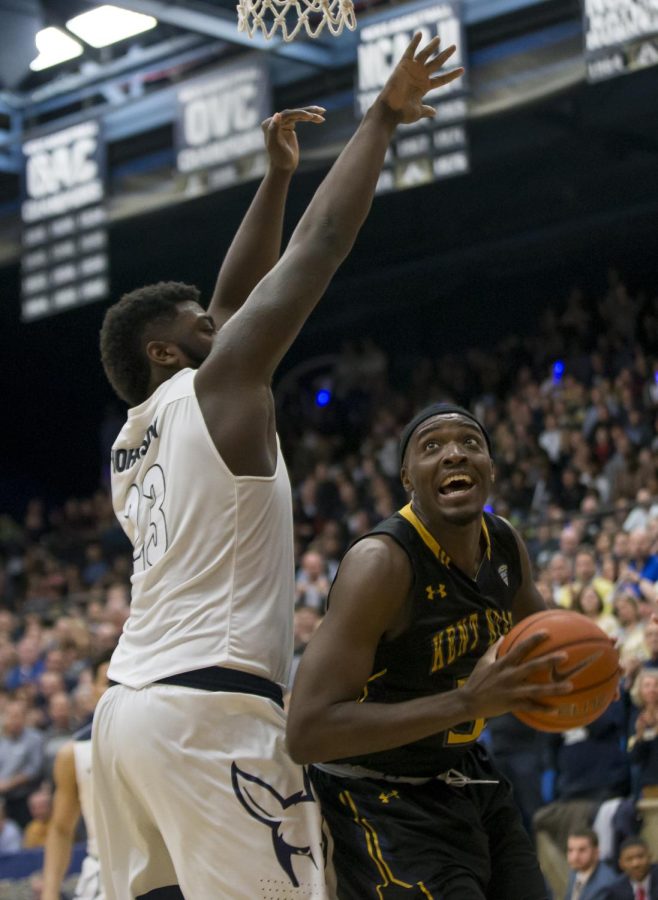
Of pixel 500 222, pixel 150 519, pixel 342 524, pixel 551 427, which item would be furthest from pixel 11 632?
pixel 150 519

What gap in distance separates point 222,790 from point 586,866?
4.26 m

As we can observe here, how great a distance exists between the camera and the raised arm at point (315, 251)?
299 centimetres

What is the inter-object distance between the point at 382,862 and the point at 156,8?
10572 mm

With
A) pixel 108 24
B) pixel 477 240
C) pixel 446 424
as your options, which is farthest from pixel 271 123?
pixel 477 240

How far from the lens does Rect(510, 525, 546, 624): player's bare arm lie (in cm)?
348

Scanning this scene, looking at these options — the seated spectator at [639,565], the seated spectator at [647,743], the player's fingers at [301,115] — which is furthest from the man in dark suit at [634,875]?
the player's fingers at [301,115]

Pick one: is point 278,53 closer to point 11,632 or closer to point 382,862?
point 11,632

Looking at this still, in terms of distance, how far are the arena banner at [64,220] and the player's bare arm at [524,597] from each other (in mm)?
9797

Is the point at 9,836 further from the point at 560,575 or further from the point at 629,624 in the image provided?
the point at 629,624

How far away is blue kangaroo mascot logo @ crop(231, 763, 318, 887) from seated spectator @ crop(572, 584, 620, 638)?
507 centimetres

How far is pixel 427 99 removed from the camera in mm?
11023

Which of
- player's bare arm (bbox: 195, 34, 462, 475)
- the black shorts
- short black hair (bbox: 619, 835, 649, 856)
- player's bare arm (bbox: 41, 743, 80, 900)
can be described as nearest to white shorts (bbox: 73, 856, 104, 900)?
player's bare arm (bbox: 41, 743, 80, 900)

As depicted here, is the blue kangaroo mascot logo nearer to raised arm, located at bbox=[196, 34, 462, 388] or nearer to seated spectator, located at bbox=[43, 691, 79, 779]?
raised arm, located at bbox=[196, 34, 462, 388]

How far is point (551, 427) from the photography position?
1250cm
